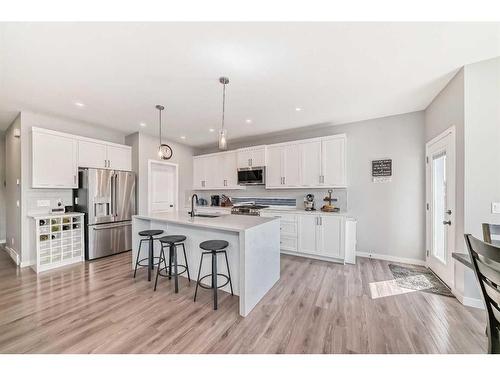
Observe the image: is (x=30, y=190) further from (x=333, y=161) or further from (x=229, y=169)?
(x=333, y=161)

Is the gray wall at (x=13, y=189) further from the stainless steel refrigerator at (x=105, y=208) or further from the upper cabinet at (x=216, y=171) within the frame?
the upper cabinet at (x=216, y=171)

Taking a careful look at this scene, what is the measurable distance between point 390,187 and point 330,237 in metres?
1.40

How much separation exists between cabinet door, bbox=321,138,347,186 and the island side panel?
1.76 m

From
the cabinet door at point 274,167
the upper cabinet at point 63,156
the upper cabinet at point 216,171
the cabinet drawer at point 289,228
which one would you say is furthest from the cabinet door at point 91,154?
the cabinet drawer at point 289,228

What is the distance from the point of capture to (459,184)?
7.43 feet

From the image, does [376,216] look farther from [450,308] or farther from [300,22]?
[300,22]

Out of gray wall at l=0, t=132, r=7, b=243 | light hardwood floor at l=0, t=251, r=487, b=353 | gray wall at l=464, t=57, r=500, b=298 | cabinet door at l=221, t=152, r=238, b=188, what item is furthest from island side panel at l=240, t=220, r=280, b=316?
gray wall at l=0, t=132, r=7, b=243

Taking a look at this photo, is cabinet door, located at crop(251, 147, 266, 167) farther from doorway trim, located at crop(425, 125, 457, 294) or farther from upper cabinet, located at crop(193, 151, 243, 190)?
doorway trim, located at crop(425, 125, 457, 294)

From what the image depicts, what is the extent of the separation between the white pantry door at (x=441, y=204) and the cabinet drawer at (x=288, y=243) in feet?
6.82

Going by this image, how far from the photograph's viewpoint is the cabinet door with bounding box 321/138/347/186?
3.76m

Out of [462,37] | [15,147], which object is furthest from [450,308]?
[15,147]

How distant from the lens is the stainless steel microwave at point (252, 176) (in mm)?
4589
